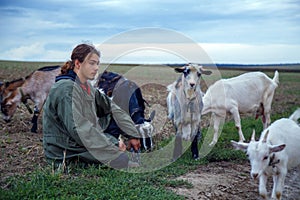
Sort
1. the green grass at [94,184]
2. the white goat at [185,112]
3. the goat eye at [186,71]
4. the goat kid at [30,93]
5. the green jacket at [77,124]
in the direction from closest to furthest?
the green grass at [94,184], the green jacket at [77,124], the goat eye at [186,71], the white goat at [185,112], the goat kid at [30,93]

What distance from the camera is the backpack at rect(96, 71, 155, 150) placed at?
846cm

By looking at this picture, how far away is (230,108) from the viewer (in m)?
11.5

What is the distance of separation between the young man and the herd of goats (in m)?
1.85

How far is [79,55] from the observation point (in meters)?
6.80

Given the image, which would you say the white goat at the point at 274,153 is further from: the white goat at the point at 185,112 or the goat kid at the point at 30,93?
the goat kid at the point at 30,93

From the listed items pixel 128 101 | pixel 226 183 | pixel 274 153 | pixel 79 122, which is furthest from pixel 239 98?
pixel 79 122

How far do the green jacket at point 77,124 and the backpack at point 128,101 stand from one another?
535 millimetres

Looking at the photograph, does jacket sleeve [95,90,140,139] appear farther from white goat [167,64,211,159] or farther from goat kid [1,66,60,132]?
goat kid [1,66,60,132]

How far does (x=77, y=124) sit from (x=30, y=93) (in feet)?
21.1

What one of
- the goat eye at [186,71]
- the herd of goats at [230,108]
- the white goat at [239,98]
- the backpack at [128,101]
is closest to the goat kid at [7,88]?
the herd of goats at [230,108]

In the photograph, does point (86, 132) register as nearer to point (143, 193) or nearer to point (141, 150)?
point (143, 193)

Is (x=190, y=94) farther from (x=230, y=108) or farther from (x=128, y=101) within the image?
(x=230, y=108)

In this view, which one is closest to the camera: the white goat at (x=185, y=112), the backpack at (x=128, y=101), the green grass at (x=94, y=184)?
the green grass at (x=94, y=184)

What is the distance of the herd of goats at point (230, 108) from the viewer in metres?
6.78
